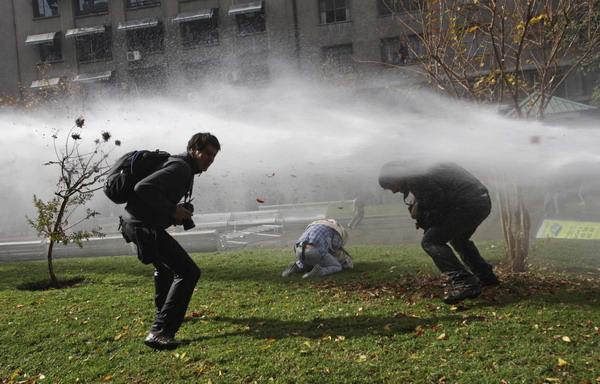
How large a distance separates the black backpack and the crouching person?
12.2ft

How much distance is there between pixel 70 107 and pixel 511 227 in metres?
26.6

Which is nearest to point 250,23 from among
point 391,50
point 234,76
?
point 234,76

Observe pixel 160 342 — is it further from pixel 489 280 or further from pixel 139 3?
pixel 139 3

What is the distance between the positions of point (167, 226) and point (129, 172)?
2.03ft

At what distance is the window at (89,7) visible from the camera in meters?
35.8

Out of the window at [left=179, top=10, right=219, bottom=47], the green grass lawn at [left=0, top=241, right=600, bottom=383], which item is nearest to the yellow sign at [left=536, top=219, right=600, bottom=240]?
the green grass lawn at [left=0, top=241, right=600, bottom=383]

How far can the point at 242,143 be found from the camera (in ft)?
41.7

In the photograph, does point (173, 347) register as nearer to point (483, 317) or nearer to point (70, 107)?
point (483, 317)

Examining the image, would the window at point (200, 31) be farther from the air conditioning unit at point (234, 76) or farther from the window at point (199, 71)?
the air conditioning unit at point (234, 76)

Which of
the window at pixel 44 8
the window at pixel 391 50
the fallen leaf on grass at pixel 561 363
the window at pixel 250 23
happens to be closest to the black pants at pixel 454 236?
the fallen leaf on grass at pixel 561 363

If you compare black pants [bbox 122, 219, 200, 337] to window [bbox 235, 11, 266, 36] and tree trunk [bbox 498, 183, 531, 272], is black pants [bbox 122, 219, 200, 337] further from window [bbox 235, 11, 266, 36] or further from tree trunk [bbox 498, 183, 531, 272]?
window [bbox 235, 11, 266, 36]

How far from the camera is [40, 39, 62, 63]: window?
118 feet

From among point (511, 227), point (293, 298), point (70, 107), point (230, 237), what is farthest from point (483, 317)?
point (70, 107)

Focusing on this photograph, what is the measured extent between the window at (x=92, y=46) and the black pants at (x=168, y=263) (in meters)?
34.1
